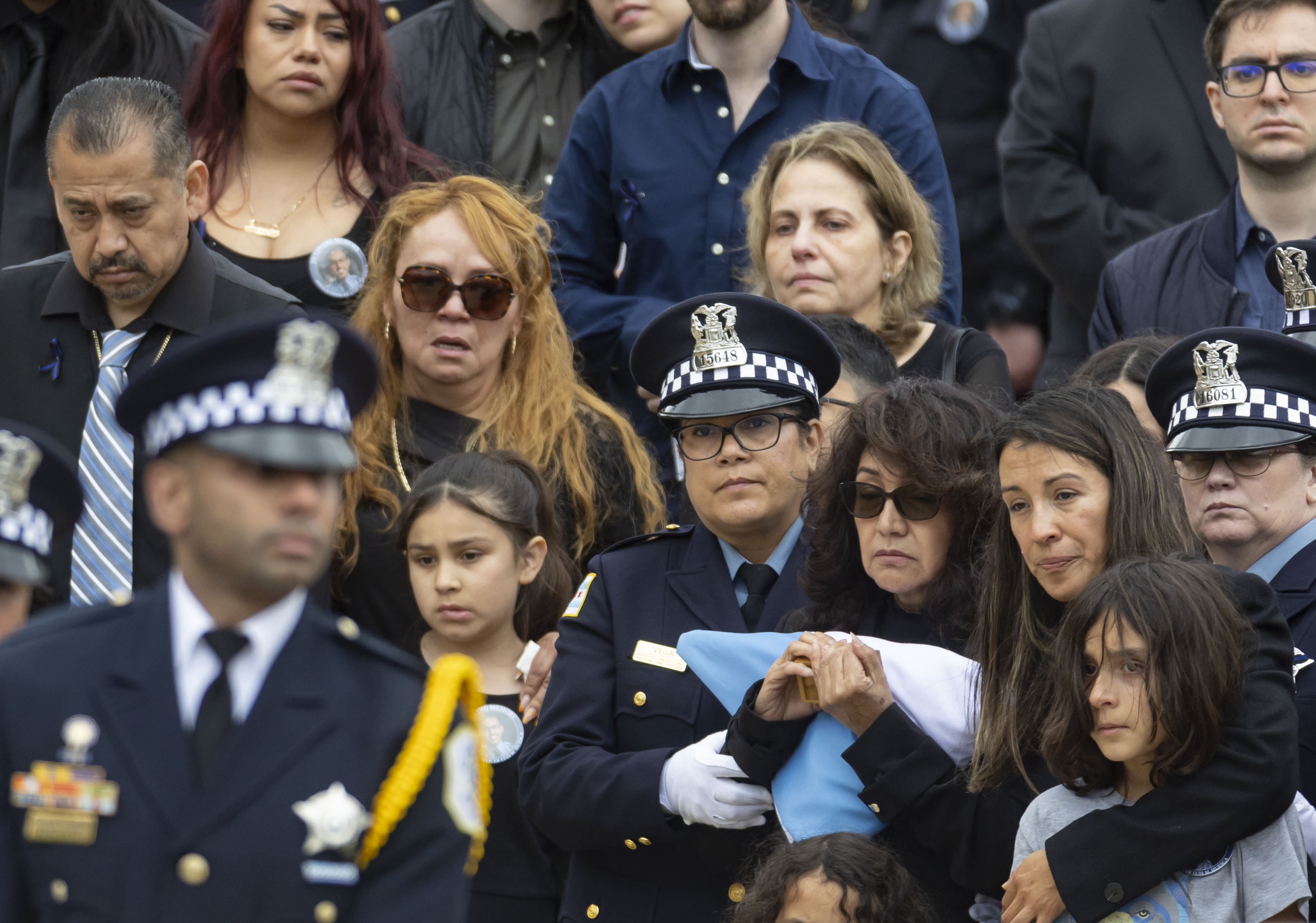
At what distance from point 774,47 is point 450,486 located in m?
2.27

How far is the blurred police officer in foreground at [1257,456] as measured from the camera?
457 cm

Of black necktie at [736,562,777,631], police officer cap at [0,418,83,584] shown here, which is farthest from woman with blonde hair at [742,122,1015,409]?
police officer cap at [0,418,83,584]

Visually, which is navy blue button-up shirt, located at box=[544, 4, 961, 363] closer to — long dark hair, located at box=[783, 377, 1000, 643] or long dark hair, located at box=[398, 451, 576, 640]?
long dark hair, located at box=[398, 451, 576, 640]

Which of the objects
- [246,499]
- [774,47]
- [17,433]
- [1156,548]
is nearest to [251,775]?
[246,499]

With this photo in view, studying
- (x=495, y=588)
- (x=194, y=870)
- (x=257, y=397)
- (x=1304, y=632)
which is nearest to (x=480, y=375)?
(x=495, y=588)

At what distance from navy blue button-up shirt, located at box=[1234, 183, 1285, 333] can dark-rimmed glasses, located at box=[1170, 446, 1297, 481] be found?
1.53 metres

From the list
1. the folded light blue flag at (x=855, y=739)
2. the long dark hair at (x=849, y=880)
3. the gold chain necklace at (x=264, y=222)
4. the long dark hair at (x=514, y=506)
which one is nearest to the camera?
the long dark hair at (x=849, y=880)

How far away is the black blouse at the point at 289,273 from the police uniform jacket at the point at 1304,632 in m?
3.39

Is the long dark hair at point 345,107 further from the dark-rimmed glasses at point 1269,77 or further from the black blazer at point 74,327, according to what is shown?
the dark-rimmed glasses at point 1269,77

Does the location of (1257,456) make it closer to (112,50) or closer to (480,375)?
(480,375)

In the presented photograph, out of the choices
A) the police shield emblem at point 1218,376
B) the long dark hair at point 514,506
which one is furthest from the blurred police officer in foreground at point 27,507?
the police shield emblem at point 1218,376

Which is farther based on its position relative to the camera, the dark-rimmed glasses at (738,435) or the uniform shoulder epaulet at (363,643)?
the dark-rimmed glasses at (738,435)

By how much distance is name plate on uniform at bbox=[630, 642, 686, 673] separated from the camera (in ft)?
15.8

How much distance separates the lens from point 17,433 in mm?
3639
